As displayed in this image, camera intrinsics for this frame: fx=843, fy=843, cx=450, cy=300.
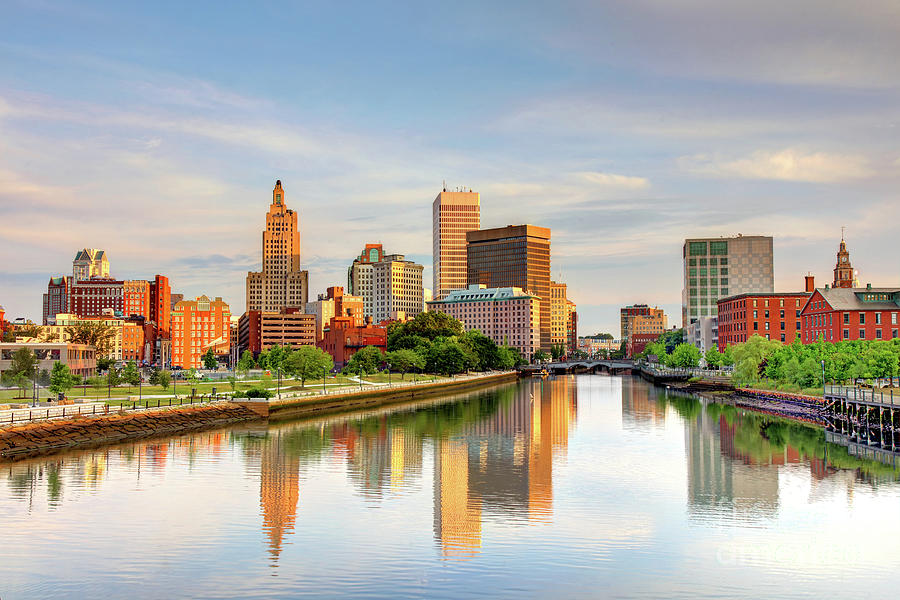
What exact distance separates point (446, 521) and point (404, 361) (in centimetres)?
12813

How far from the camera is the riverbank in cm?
6103

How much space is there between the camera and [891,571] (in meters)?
33.5

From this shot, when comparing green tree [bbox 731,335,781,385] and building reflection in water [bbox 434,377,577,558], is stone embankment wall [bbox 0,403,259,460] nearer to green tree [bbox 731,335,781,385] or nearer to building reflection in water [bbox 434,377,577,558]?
building reflection in water [bbox 434,377,577,558]

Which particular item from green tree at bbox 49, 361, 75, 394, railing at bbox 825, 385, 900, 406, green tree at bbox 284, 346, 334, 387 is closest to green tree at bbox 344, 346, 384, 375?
green tree at bbox 284, 346, 334, 387

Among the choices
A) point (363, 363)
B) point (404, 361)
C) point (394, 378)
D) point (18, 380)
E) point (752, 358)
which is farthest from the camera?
point (394, 378)

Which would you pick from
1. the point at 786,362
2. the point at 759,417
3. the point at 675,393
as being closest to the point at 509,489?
the point at 759,417

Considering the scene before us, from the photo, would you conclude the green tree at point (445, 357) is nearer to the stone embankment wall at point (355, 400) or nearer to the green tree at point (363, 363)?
the stone embankment wall at point (355, 400)

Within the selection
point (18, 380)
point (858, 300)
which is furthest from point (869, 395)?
point (18, 380)

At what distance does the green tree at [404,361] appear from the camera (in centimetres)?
16862

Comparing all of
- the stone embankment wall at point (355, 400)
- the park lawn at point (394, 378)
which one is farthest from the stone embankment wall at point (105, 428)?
the park lawn at point (394, 378)

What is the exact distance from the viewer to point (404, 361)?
169 meters

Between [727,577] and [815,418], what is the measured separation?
214 ft

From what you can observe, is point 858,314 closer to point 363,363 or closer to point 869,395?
point 869,395

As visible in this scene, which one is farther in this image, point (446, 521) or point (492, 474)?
point (492, 474)
